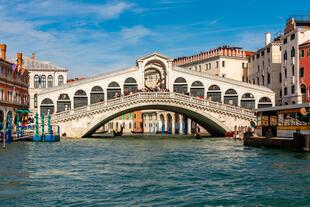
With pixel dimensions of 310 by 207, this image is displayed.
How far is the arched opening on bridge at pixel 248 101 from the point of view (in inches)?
1887

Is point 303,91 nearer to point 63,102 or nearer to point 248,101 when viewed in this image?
point 248,101

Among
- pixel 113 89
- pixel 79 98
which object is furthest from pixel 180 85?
pixel 79 98

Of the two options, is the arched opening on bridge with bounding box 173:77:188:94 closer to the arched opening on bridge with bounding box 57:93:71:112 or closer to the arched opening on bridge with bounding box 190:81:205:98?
the arched opening on bridge with bounding box 190:81:205:98

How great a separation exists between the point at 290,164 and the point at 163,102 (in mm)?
23795

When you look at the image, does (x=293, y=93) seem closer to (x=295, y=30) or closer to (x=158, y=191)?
(x=295, y=30)

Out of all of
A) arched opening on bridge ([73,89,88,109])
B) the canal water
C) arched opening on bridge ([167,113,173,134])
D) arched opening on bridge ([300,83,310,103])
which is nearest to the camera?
the canal water

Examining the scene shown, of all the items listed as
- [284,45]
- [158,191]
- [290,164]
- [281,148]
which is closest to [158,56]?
[284,45]

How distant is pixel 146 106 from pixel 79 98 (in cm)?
683

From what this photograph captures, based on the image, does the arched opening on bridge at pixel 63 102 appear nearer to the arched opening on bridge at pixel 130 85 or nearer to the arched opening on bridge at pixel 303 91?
the arched opening on bridge at pixel 130 85

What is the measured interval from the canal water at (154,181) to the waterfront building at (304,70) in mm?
22119

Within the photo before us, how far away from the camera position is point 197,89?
159ft

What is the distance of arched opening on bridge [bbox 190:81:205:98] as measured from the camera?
158 feet

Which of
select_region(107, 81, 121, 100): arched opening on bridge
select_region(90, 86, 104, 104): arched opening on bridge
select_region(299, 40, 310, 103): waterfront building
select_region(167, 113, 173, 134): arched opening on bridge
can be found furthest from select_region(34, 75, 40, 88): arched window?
select_region(299, 40, 310, 103): waterfront building

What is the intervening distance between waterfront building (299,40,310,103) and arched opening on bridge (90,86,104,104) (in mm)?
17753
